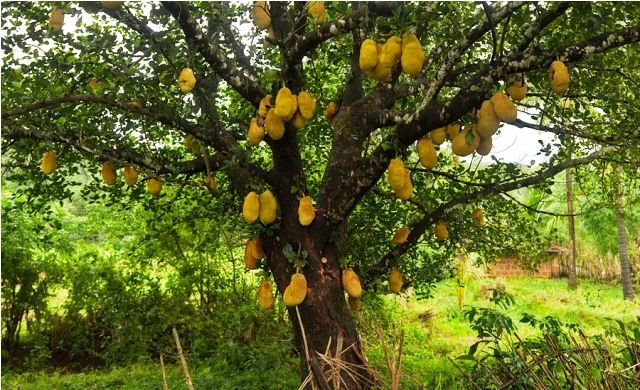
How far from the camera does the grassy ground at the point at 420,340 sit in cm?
482

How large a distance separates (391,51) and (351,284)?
1305 millimetres

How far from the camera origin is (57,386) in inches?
208

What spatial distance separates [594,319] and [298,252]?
7.92m

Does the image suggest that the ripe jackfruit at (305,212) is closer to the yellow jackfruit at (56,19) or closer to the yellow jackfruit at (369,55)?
the yellow jackfruit at (369,55)

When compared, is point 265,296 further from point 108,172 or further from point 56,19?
point 56,19

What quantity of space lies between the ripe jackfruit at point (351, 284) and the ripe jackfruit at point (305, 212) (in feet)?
1.26

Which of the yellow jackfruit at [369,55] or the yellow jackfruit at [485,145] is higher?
the yellow jackfruit at [369,55]

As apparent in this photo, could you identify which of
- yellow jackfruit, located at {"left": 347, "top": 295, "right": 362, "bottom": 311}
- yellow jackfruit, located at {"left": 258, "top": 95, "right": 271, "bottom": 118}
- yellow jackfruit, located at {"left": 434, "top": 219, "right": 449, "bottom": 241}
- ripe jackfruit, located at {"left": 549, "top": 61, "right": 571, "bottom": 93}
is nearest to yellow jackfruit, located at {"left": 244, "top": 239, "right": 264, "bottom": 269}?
yellow jackfruit, located at {"left": 347, "top": 295, "right": 362, "bottom": 311}

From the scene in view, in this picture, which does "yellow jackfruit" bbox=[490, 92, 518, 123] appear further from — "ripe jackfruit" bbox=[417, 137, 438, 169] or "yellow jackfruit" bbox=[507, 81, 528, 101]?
"ripe jackfruit" bbox=[417, 137, 438, 169]

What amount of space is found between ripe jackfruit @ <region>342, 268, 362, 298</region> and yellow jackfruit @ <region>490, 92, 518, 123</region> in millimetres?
1238

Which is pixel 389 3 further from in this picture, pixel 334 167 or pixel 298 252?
pixel 298 252

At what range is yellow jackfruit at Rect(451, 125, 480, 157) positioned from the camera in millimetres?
2645

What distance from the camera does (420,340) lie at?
8.03 meters

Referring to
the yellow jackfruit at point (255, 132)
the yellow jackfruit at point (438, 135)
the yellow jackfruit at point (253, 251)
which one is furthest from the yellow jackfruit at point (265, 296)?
the yellow jackfruit at point (438, 135)
